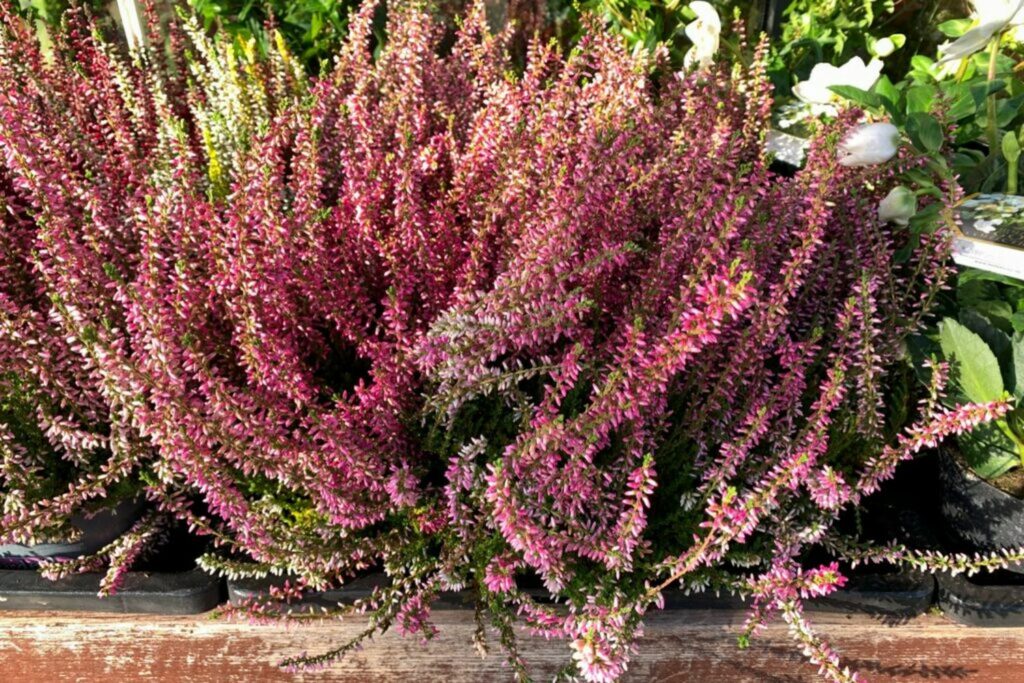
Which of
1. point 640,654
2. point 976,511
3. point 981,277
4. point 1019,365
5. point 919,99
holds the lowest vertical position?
point 640,654

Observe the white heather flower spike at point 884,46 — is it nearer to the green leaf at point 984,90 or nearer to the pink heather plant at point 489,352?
Result: the green leaf at point 984,90

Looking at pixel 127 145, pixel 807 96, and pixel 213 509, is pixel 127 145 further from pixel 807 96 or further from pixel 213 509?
pixel 807 96

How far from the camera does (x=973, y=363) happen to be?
842mm

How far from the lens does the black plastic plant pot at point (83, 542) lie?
91 cm

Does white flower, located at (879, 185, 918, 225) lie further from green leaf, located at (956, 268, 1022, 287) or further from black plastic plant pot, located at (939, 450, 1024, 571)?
black plastic plant pot, located at (939, 450, 1024, 571)

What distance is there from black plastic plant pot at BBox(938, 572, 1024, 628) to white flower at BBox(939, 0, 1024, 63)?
60 cm

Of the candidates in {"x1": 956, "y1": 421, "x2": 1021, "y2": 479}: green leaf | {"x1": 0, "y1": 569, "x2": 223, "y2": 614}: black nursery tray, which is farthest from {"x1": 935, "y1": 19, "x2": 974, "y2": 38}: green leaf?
{"x1": 0, "y1": 569, "x2": 223, "y2": 614}: black nursery tray

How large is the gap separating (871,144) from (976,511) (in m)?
0.42

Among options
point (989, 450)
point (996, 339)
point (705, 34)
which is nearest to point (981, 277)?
point (996, 339)

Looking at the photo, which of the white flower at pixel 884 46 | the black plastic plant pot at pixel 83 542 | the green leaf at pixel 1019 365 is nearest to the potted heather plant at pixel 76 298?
the black plastic plant pot at pixel 83 542

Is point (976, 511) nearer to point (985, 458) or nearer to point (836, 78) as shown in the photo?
point (985, 458)

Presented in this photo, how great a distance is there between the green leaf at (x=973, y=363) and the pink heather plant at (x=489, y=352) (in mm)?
48

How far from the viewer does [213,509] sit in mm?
783

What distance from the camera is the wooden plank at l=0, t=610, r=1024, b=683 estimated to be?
0.85 metres
